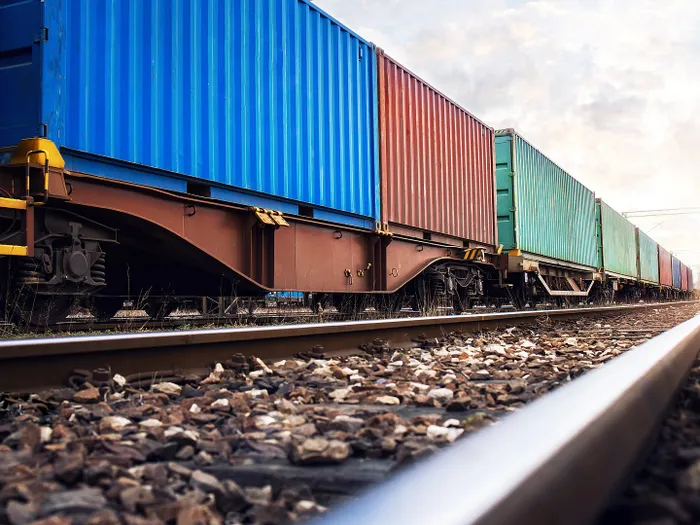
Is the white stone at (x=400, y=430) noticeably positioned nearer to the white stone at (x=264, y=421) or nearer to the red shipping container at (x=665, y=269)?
the white stone at (x=264, y=421)

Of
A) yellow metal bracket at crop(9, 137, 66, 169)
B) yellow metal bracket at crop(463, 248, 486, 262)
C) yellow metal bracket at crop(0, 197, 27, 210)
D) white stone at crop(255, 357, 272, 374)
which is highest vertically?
yellow metal bracket at crop(9, 137, 66, 169)

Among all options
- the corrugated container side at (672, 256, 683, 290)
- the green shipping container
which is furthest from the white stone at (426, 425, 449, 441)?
the corrugated container side at (672, 256, 683, 290)

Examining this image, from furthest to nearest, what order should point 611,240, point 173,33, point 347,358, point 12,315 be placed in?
point 611,240, point 173,33, point 12,315, point 347,358

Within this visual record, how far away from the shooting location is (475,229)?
11.9 m

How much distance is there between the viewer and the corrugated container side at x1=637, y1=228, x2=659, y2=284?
29.7 metres

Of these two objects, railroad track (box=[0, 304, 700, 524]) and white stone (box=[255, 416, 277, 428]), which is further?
white stone (box=[255, 416, 277, 428])

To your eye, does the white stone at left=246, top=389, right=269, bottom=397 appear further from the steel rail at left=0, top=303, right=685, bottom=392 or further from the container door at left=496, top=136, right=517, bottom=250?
the container door at left=496, top=136, right=517, bottom=250

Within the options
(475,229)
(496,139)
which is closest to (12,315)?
(475,229)

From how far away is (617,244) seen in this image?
24.8 metres

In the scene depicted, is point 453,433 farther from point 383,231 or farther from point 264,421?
point 383,231

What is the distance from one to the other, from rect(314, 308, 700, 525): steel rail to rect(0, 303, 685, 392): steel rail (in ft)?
→ 7.91

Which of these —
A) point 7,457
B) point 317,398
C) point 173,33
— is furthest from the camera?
point 173,33

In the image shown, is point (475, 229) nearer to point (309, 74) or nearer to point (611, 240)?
point (309, 74)

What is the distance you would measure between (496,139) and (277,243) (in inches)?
344
